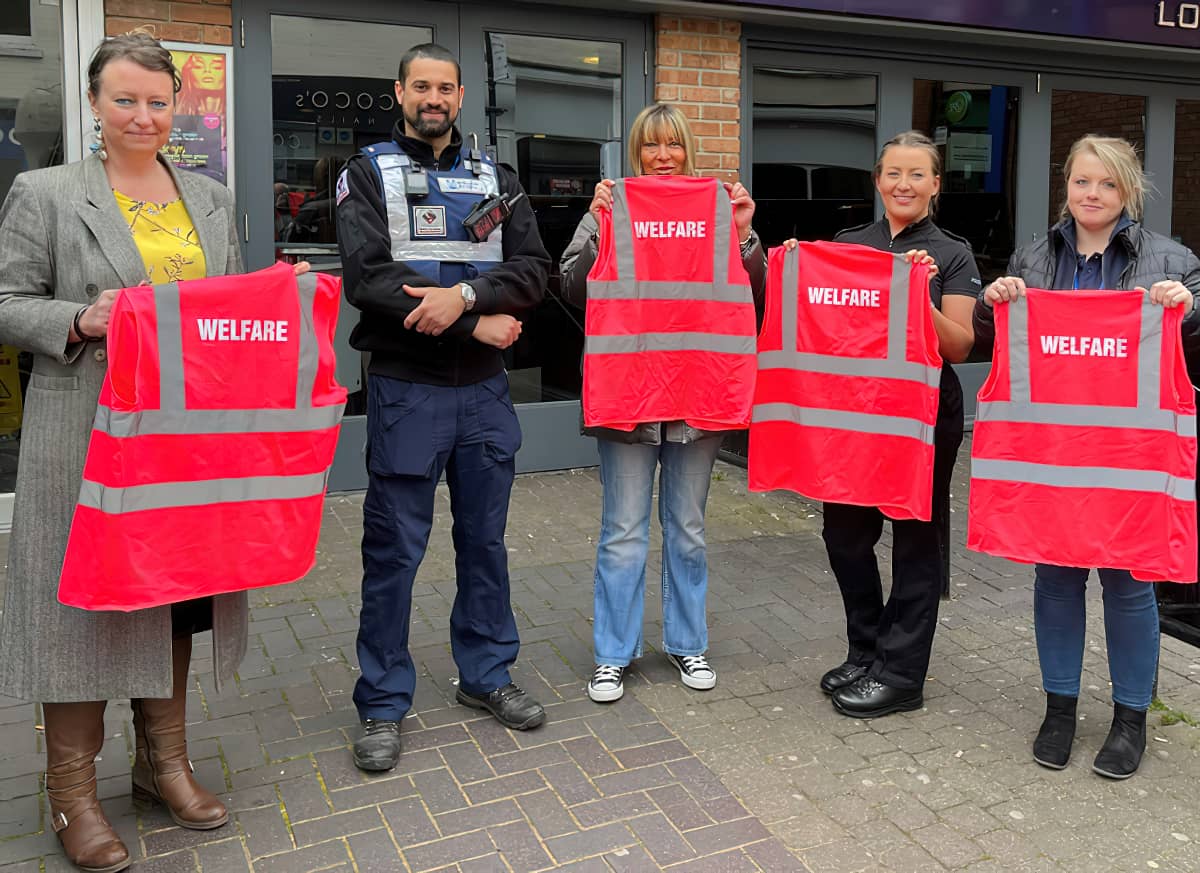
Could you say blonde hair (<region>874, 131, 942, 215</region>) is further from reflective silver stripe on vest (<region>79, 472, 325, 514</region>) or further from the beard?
reflective silver stripe on vest (<region>79, 472, 325, 514</region>)

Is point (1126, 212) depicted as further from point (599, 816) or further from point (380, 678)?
point (380, 678)

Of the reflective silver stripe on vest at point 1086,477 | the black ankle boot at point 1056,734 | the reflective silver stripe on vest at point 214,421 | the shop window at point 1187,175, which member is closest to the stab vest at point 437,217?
the reflective silver stripe on vest at point 214,421

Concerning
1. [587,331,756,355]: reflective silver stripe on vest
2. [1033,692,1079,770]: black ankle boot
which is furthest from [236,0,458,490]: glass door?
[1033,692,1079,770]: black ankle boot

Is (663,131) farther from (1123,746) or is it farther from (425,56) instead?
(1123,746)

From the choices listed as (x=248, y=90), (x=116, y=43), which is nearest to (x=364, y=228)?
(x=116, y=43)

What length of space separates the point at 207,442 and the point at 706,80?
564 centimetres

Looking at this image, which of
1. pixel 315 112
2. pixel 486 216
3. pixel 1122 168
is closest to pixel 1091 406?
pixel 1122 168

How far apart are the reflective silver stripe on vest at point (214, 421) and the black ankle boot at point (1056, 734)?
2.56m

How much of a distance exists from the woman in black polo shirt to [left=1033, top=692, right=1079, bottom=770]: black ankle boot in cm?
47

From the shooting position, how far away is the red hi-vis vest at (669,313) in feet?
13.5

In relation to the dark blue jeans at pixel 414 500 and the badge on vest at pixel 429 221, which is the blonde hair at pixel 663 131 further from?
the dark blue jeans at pixel 414 500

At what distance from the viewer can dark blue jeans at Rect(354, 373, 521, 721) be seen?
3.77 metres

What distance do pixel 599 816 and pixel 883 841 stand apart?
0.84 meters

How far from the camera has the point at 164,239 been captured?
3.22 m
